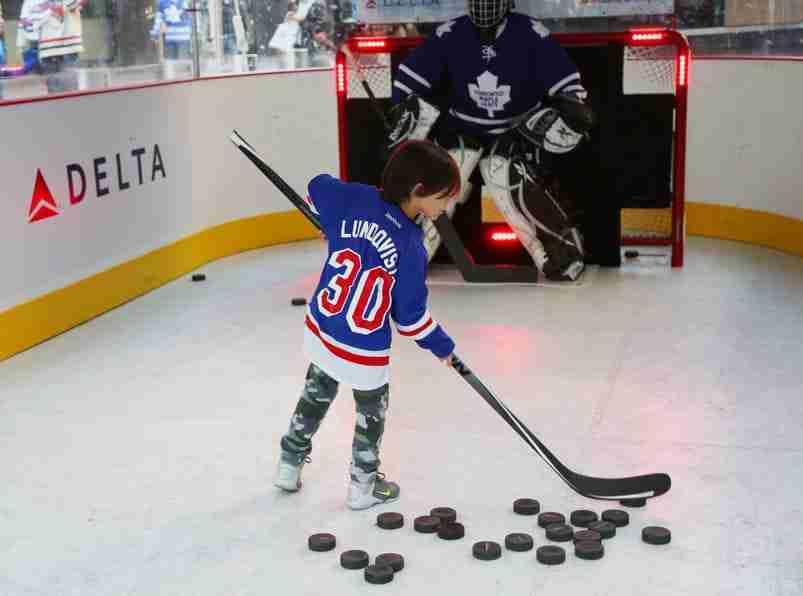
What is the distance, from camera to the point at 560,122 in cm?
588

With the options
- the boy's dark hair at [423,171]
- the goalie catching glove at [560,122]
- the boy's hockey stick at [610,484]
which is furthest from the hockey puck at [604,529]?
the goalie catching glove at [560,122]

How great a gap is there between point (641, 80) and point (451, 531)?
3852 millimetres

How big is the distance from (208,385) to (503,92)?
230cm

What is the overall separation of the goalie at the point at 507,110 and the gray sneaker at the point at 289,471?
293 cm

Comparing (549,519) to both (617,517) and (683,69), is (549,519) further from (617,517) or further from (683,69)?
(683,69)

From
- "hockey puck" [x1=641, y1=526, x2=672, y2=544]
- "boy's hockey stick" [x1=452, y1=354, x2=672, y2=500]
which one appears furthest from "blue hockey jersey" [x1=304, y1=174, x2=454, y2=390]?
"hockey puck" [x1=641, y1=526, x2=672, y2=544]

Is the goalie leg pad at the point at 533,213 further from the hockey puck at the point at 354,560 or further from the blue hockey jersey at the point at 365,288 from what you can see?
the hockey puck at the point at 354,560

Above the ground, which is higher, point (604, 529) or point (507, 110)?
point (507, 110)

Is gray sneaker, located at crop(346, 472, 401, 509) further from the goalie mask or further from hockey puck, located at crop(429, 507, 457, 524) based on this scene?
the goalie mask

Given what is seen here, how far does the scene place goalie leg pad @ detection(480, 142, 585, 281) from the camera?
6094 mm

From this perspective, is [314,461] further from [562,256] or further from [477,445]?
[562,256]

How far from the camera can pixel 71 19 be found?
574 cm

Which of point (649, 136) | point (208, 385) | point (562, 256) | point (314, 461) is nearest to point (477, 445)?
point (314, 461)

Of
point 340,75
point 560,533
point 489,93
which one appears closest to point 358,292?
point 560,533
